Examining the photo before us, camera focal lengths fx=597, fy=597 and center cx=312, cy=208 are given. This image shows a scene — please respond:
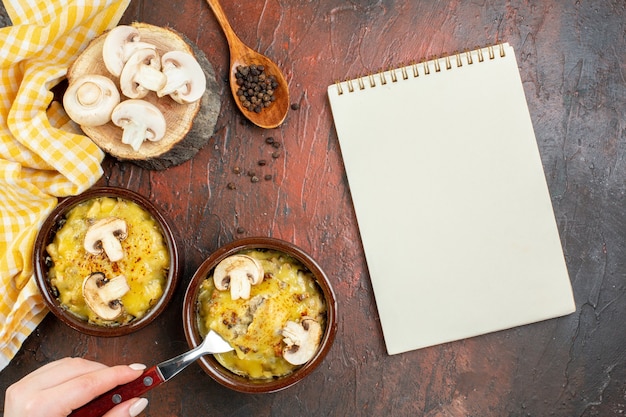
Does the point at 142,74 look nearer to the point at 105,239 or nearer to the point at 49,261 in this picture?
the point at 105,239

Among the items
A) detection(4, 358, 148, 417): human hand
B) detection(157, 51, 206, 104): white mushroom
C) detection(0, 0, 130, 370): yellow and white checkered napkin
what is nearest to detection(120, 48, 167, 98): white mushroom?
detection(157, 51, 206, 104): white mushroom

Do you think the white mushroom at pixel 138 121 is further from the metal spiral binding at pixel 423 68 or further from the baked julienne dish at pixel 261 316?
the metal spiral binding at pixel 423 68

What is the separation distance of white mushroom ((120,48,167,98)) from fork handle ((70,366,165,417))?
3.72 ft

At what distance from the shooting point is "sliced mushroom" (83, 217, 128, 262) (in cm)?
245

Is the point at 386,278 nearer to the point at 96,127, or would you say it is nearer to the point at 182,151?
the point at 182,151

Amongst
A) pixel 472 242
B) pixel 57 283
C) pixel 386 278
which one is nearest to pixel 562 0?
pixel 472 242

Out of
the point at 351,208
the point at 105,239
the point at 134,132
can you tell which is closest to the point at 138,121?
the point at 134,132

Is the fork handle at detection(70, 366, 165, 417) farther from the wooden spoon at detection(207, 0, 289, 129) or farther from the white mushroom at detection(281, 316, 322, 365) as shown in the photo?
the wooden spoon at detection(207, 0, 289, 129)

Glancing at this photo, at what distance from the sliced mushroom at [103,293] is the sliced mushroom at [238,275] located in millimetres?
386

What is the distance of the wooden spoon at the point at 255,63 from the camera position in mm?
2854

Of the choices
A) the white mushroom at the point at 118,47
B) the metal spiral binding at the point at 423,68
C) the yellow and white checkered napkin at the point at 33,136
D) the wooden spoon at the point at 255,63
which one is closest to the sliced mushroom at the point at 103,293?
the yellow and white checkered napkin at the point at 33,136

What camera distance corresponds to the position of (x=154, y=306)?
251 centimetres

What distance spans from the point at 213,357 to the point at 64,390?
656 mm

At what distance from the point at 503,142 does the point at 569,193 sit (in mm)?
418
